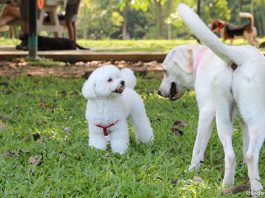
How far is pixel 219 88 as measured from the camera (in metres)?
3.16

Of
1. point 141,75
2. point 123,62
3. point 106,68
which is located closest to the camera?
point 106,68

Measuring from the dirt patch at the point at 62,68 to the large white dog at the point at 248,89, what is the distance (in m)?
5.94

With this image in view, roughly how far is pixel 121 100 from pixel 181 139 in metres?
0.72

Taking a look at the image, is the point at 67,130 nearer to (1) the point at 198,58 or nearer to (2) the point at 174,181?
(1) the point at 198,58

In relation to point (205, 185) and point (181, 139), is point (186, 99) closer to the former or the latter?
point (181, 139)

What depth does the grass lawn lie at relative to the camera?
10.3 feet

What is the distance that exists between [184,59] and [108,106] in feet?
2.17

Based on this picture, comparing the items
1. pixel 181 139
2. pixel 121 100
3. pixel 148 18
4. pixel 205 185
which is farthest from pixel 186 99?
pixel 148 18

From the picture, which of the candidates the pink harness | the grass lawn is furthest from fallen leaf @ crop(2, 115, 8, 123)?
the pink harness

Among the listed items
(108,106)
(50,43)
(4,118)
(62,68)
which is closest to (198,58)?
(108,106)

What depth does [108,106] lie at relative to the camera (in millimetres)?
4078

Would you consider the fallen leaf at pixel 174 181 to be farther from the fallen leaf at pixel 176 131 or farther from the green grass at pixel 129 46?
the green grass at pixel 129 46

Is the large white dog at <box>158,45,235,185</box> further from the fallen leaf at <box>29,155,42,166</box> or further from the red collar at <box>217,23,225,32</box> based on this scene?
the red collar at <box>217,23,225,32</box>

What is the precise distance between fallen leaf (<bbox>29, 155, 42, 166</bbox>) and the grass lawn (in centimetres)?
3
